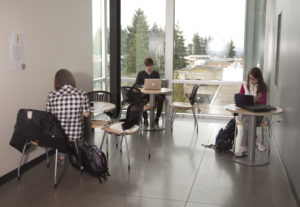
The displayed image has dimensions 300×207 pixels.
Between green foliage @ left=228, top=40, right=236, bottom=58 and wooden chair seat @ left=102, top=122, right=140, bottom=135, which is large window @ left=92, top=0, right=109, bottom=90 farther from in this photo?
wooden chair seat @ left=102, top=122, right=140, bottom=135

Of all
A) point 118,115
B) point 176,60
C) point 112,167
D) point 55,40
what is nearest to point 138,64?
point 176,60

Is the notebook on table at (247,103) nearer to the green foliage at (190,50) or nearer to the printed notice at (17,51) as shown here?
the printed notice at (17,51)

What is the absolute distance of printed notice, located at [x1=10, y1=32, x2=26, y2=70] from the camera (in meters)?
4.35

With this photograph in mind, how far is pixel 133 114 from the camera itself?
4.88 meters

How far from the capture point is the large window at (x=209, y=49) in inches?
319

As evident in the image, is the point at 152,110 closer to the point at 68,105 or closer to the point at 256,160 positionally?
the point at 256,160

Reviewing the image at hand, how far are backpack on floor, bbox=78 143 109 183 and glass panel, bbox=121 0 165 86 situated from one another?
4555 mm

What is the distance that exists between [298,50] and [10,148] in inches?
141

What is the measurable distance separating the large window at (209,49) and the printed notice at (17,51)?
439cm

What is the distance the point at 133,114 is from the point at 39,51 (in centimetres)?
155

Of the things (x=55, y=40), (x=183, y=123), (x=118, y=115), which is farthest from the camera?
(x=183, y=123)

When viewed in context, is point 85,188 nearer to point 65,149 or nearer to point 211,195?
point 65,149

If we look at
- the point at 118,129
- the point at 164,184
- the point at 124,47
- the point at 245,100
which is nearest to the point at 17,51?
the point at 118,129

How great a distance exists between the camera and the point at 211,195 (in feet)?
12.9
